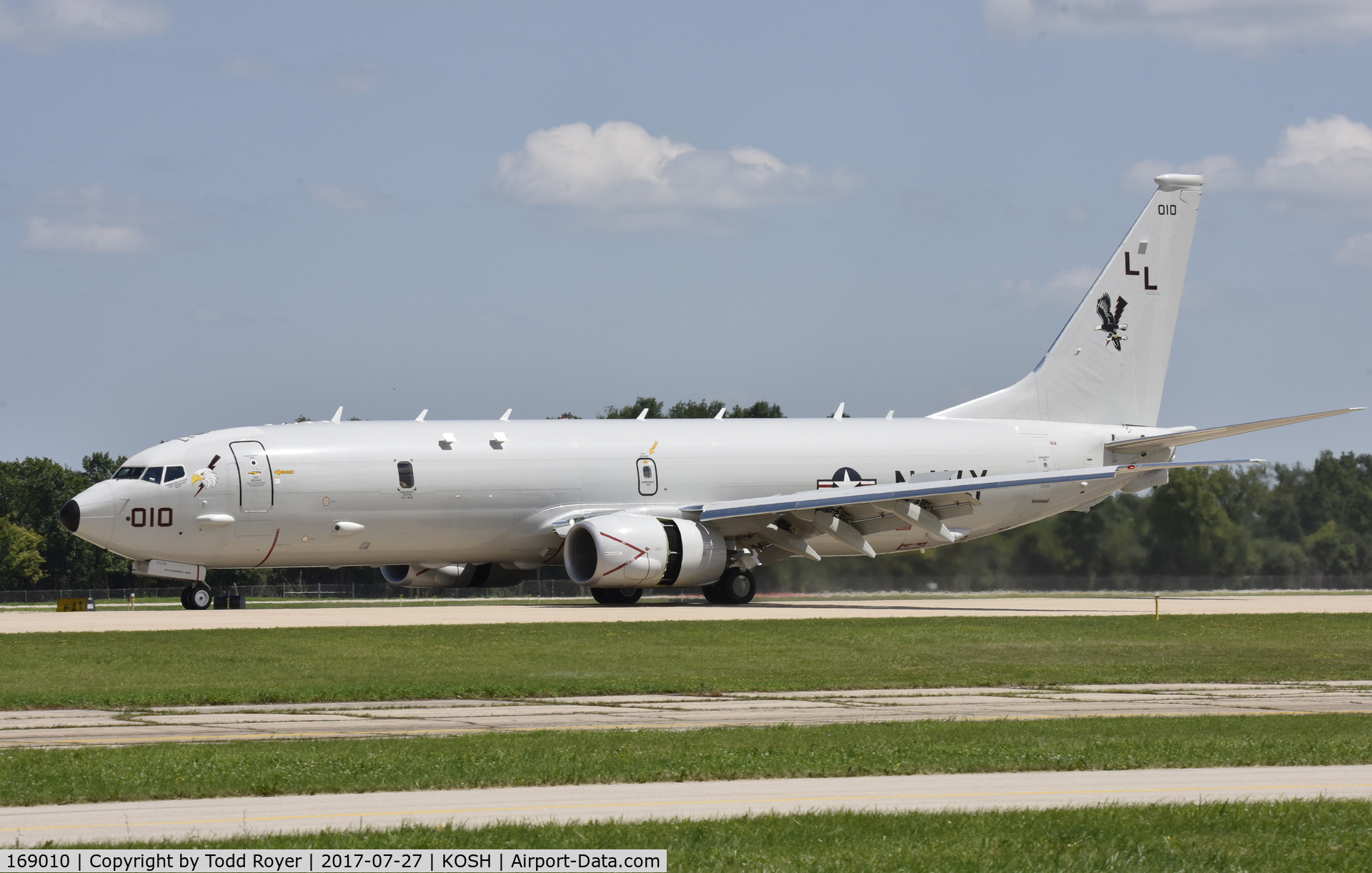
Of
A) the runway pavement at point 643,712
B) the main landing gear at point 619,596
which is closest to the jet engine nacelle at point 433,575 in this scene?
the main landing gear at point 619,596

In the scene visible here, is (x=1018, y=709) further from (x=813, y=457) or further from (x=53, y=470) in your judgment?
(x=53, y=470)

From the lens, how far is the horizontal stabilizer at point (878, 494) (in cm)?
4109

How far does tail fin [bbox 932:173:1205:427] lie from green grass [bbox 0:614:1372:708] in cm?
1441

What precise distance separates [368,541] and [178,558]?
428 centimetres

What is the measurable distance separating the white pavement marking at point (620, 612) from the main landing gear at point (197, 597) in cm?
61

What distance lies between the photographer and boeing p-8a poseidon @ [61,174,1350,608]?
Result: 38938 millimetres

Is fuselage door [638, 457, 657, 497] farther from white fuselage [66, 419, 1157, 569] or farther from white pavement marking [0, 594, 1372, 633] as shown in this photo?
white pavement marking [0, 594, 1372, 633]

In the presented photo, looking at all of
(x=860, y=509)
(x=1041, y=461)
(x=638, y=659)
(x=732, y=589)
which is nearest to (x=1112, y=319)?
(x=1041, y=461)

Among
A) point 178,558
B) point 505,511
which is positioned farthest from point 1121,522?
point 178,558

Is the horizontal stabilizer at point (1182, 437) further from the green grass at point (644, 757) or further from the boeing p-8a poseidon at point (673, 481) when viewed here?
the green grass at point (644, 757)

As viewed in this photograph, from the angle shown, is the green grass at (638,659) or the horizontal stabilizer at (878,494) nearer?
the green grass at (638,659)

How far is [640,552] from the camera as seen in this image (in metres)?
39.9

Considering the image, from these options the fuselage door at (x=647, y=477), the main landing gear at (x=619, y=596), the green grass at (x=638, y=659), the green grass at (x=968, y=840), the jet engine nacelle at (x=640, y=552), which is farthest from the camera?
the main landing gear at (x=619, y=596)

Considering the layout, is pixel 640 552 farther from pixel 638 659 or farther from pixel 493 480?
pixel 638 659
